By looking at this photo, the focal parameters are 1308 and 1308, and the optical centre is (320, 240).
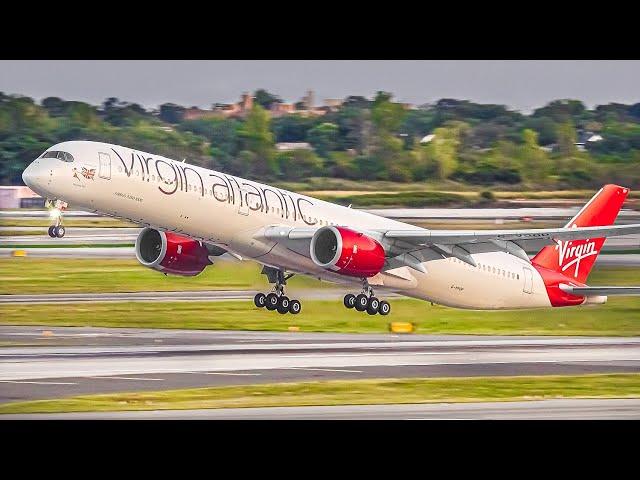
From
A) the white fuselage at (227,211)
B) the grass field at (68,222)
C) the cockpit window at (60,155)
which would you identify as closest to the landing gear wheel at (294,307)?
the white fuselage at (227,211)

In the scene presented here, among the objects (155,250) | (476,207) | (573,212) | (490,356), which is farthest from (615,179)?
(155,250)

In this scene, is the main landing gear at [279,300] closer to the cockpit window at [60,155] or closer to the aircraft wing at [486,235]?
the aircraft wing at [486,235]

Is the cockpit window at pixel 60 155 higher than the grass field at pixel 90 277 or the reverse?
higher

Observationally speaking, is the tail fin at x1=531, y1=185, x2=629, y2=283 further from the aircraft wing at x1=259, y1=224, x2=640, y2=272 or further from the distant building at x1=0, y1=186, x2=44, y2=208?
the distant building at x1=0, y1=186, x2=44, y2=208

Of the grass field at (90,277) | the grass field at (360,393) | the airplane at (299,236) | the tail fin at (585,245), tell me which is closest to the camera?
the grass field at (360,393)

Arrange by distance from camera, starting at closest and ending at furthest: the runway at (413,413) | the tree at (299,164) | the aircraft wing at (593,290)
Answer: the runway at (413,413), the aircraft wing at (593,290), the tree at (299,164)

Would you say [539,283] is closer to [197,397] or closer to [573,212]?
[573,212]

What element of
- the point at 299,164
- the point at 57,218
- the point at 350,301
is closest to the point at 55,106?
the point at 299,164

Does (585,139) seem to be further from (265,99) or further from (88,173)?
(88,173)
